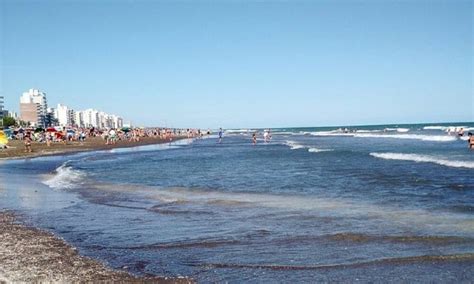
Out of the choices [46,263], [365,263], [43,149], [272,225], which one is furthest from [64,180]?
[43,149]

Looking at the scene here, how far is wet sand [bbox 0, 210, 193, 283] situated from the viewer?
24.4 ft

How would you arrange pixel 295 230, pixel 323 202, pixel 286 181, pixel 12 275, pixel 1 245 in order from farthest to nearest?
1. pixel 286 181
2. pixel 323 202
3. pixel 295 230
4. pixel 1 245
5. pixel 12 275

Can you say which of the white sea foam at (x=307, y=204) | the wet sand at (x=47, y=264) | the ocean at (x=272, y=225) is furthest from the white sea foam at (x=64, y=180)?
the wet sand at (x=47, y=264)

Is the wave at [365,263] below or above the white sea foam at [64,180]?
above

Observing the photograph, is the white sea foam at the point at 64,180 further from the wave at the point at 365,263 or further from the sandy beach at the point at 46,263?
the wave at the point at 365,263

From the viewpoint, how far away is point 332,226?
11375mm

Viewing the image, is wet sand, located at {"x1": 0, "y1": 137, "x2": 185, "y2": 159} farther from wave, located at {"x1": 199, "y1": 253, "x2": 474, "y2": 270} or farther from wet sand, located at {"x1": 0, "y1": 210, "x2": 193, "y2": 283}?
wave, located at {"x1": 199, "y1": 253, "x2": 474, "y2": 270}

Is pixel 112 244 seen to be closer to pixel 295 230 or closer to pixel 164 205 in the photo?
pixel 295 230

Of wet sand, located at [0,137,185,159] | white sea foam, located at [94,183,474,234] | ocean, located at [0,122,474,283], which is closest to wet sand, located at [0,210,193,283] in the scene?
ocean, located at [0,122,474,283]

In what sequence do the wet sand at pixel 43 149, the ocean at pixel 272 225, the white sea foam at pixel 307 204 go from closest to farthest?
the ocean at pixel 272 225, the white sea foam at pixel 307 204, the wet sand at pixel 43 149

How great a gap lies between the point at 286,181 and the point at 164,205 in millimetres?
7772

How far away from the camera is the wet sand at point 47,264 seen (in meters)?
7.43

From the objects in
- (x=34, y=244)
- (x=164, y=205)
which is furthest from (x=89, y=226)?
(x=164, y=205)

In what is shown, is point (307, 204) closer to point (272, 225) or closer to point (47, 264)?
point (272, 225)
